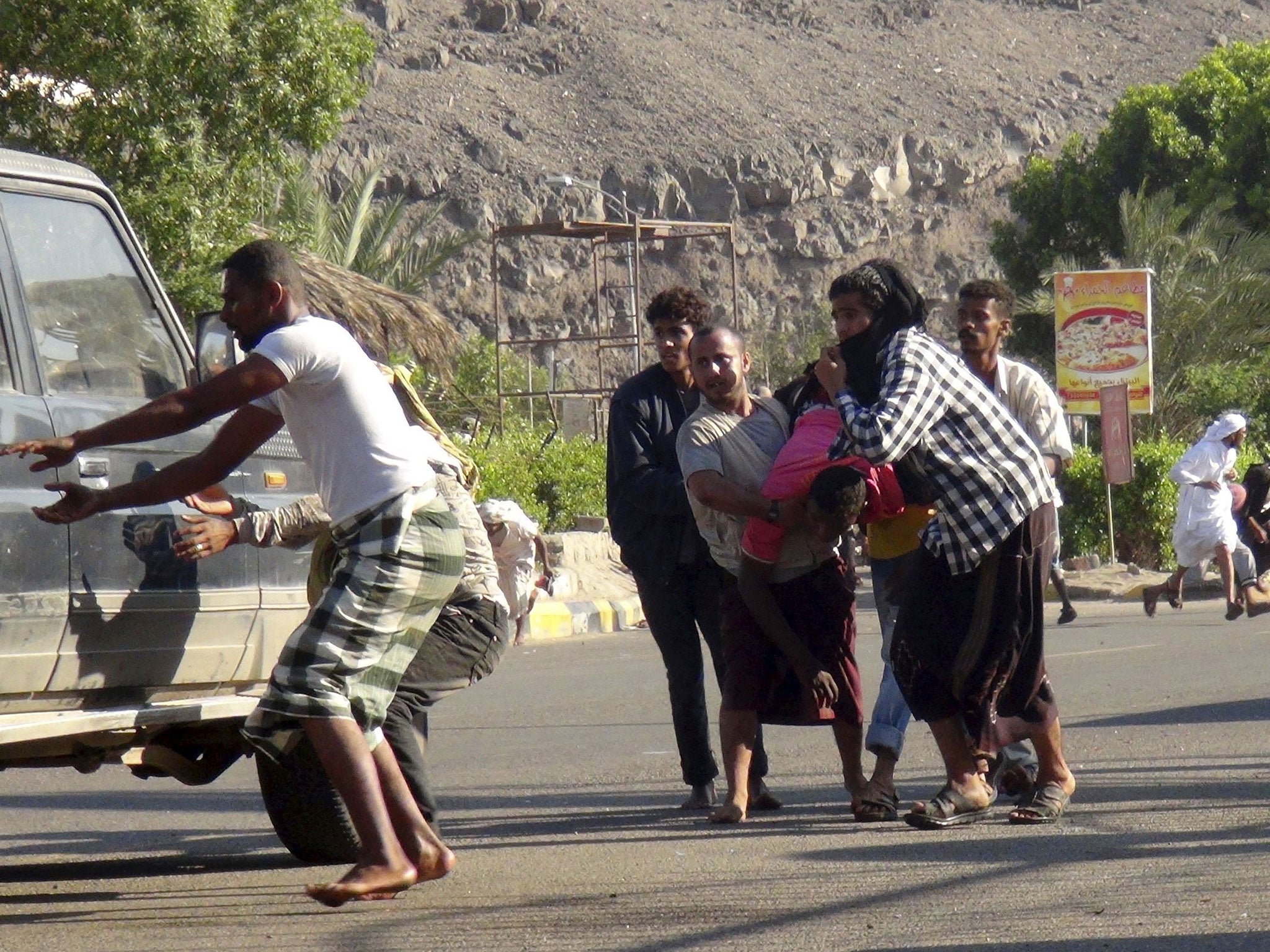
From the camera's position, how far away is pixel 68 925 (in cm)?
490

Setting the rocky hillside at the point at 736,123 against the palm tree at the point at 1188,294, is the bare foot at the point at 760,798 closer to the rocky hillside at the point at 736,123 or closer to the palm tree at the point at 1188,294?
the palm tree at the point at 1188,294

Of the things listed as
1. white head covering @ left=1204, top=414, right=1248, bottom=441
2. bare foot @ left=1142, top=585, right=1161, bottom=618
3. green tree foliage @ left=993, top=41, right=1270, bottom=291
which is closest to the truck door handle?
white head covering @ left=1204, top=414, right=1248, bottom=441

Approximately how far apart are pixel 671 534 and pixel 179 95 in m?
10.7

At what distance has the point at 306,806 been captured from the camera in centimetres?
553

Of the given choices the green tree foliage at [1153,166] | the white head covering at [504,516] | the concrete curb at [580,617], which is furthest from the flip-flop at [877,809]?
the green tree foliage at [1153,166]

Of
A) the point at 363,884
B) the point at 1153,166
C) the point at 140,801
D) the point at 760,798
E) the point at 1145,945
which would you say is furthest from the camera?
the point at 1153,166

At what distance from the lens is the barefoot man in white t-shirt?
459cm

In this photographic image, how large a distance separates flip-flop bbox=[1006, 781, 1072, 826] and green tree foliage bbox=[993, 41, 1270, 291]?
122 feet

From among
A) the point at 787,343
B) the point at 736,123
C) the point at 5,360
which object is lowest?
the point at 5,360

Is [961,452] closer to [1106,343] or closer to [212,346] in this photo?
[212,346]

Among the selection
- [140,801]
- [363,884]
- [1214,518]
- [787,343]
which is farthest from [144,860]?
[787,343]

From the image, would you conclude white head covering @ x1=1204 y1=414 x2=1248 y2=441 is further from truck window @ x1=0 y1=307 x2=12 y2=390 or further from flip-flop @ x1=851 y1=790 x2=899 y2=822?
truck window @ x1=0 y1=307 x2=12 y2=390

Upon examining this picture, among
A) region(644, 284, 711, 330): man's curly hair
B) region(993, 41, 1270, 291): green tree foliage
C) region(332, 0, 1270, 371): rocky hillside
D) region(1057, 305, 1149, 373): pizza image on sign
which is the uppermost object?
region(332, 0, 1270, 371): rocky hillside

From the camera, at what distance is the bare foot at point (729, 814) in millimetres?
6172
